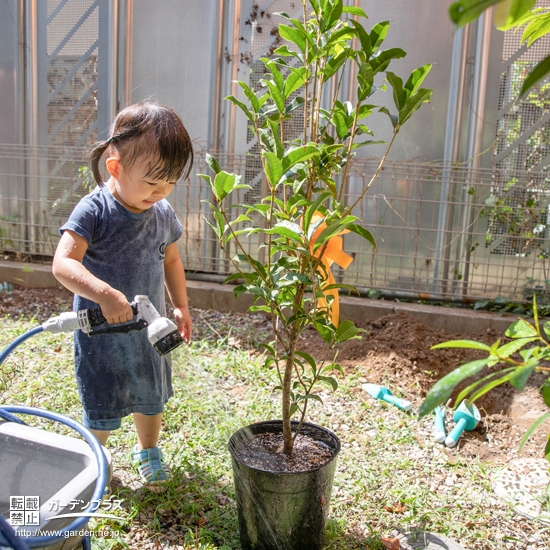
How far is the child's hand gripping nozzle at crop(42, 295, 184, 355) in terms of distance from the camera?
145cm

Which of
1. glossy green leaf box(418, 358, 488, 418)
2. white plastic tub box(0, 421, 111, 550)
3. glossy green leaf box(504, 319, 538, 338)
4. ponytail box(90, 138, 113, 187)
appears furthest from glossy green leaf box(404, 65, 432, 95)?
white plastic tub box(0, 421, 111, 550)

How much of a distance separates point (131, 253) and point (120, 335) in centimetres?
29

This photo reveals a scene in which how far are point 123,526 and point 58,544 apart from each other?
0.88 meters

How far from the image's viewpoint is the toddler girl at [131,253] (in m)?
1.90

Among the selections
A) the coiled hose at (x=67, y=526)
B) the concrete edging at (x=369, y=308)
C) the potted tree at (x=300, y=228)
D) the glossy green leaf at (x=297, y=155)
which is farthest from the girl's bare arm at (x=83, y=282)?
the concrete edging at (x=369, y=308)

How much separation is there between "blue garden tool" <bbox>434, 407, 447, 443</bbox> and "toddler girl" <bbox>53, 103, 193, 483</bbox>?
1226 mm

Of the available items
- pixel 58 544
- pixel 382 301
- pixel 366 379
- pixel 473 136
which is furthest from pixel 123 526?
pixel 473 136

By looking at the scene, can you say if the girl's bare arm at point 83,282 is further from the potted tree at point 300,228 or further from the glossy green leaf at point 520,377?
the glossy green leaf at point 520,377

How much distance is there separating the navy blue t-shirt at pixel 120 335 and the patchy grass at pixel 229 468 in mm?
335

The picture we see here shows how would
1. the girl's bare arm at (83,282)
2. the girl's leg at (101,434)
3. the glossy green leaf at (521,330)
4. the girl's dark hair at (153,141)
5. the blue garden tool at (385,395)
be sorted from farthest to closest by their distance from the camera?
the blue garden tool at (385,395) → the girl's leg at (101,434) → the girl's dark hair at (153,141) → the girl's bare arm at (83,282) → the glossy green leaf at (521,330)

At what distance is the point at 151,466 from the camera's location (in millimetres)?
2176

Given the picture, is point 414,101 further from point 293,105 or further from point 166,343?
point 166,343

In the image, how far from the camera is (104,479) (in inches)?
45.6

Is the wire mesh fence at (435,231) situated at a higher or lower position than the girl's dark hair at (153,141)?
lower
